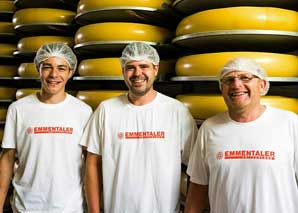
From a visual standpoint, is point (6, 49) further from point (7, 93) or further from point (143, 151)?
point (143, 151)

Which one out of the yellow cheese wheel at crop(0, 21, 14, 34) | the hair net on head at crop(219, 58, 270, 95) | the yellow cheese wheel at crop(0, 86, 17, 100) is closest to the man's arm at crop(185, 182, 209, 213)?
the hair net on head at crop(219, 58, 270, 95)

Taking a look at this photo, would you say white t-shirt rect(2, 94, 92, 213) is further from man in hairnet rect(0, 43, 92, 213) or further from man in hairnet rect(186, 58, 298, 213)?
man in hairnet rect(186, 58, 298, 213)

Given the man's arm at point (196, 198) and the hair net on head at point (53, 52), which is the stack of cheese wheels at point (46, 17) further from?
the man's arm at point (196, 198)

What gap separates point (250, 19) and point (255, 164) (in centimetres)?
69

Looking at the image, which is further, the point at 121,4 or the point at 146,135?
the point at 121,4

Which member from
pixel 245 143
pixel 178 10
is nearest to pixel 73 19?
pixel 178 10

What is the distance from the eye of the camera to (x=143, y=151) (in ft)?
5.15

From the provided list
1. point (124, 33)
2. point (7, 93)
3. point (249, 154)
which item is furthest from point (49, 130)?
point (7, 93)

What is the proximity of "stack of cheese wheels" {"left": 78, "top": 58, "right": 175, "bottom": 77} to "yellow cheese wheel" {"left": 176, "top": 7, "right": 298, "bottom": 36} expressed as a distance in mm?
456

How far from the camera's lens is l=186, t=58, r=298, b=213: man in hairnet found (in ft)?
4.30

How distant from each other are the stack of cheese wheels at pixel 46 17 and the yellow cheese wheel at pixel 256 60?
3.62 feet

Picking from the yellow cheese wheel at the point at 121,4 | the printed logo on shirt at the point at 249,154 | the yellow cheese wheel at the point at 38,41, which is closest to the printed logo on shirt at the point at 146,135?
the printed logo on shirt at the point at 249,154

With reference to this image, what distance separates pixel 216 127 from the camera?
4.74ft

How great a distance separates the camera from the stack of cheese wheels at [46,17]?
2.44 metres
